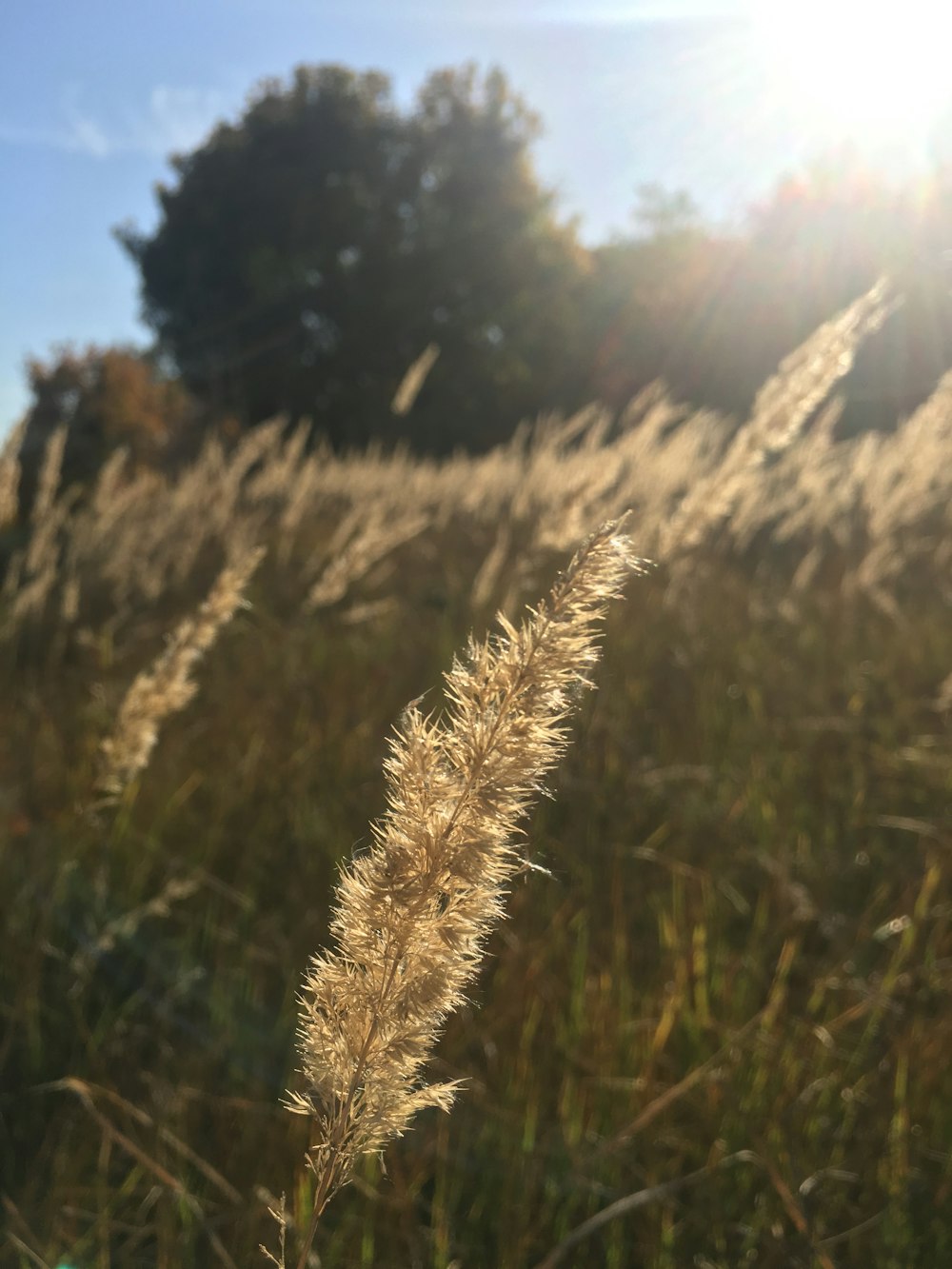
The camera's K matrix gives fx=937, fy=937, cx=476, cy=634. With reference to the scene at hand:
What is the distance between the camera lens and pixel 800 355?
1867 mm

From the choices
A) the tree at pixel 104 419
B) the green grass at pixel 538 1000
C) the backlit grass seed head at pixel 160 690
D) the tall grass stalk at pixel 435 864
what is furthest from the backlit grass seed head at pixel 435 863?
the tree at pixel 104 419

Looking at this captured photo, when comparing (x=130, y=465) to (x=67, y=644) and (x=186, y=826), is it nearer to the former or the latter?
(x=67, y=644)

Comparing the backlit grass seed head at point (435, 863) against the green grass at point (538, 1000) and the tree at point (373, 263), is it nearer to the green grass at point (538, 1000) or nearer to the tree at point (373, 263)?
the green grass at point (538, 1000)

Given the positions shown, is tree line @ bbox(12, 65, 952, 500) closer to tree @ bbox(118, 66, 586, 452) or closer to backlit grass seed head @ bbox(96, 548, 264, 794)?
tree @ bbox(118, 66, 586, 452)

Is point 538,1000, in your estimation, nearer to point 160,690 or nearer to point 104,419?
point 160,690

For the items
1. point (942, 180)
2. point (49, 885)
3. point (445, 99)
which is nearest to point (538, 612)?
point (49, 885)

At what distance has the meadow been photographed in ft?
3.87

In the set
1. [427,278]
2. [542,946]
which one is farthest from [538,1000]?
[427,278]

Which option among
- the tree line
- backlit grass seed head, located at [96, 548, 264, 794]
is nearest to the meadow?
backlit grass seed head, located at [96, 548, 264, 794]

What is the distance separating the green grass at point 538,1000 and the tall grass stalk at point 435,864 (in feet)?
0.42

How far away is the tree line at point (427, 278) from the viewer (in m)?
21.4

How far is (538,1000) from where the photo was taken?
153cm

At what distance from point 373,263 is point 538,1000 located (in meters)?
22.3

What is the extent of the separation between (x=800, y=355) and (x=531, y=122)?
972 inches
